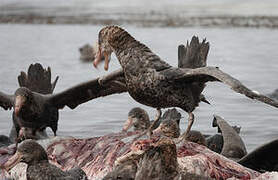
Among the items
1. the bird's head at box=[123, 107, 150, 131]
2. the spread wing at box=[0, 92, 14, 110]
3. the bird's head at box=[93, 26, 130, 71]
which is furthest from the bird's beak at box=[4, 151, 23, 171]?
the spread wing at box=[0, 92, 14, 110]

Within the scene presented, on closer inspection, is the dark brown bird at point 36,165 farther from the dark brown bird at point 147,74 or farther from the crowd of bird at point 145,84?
the dark brown bird at point 147,74

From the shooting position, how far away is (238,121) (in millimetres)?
12453

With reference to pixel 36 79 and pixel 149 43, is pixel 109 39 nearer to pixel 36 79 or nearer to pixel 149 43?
pixel 36 79

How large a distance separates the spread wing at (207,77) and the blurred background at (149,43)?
2.95 m

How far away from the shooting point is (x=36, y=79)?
10.9 meters

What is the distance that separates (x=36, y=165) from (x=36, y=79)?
3.46 meters

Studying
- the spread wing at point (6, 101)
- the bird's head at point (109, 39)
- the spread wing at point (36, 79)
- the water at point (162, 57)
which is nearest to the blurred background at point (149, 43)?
the water at point (162, 57)

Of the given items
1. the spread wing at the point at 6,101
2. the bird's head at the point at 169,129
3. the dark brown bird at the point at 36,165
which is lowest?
the spread wing at the point at 6,101

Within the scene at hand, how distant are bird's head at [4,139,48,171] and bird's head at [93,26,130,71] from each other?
1.06 m

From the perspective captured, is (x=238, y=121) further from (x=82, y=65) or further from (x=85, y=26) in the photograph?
(x=85, y=26)

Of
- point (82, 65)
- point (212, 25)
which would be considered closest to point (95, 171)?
point (82, 65)

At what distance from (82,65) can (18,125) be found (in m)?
9.27

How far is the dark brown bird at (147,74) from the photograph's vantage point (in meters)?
7.96

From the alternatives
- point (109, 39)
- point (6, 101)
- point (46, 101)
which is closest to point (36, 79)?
point (6, 101)
